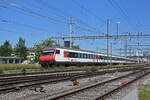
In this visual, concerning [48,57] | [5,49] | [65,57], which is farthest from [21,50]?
[48,57]

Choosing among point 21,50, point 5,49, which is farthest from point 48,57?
point 5,49

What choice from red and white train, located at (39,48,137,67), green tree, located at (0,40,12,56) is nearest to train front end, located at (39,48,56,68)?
red and white train, located at (39,48,137,67)

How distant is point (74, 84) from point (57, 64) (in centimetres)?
1635

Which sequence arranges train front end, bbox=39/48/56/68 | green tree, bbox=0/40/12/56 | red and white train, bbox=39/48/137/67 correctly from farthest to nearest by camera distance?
green tree, bbox=0/40/12/56 < red and white train, bbox=39/48/137/67 < train front end, bbox=39/48/56/68

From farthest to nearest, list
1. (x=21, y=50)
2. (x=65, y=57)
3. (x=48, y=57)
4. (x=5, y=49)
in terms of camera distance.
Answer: (x=5, y=49) → (x=21, y=50) → (x=65, y=57) → (x=48, y=57)

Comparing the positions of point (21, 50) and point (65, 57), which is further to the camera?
point (21, 50)

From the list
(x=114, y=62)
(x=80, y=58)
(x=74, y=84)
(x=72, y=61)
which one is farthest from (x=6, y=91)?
(x=114, y=62)

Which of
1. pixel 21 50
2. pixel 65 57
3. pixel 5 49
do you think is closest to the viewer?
pixel 65 57

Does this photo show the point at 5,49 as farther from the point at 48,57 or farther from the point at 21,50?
the point at 48,57

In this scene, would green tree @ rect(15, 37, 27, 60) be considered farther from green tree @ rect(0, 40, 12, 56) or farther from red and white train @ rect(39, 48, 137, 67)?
red and white train @ rect(39, 48, 137, 67)

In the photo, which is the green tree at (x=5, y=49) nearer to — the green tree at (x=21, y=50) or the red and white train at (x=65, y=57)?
the green tree at (x=21, y=50)

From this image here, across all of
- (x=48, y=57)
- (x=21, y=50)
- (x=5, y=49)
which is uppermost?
(x=5, y=49)

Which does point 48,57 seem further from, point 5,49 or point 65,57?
point 5,49

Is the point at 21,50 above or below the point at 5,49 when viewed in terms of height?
below
